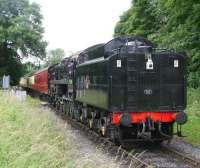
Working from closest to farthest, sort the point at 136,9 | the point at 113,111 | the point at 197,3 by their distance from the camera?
1. the point at 113,111
2. the point at 197,3
3. the point at 136,9

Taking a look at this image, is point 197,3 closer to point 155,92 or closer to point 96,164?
point 155,92

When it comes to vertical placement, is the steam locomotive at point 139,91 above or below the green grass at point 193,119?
above

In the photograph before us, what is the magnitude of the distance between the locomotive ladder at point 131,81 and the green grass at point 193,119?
262 cm

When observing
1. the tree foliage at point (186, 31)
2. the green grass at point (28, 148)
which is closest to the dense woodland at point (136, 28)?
the tree foliage at point (186, 31)

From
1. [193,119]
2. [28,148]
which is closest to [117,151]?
[28,148]

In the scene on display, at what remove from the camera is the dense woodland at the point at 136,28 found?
95.1 feet

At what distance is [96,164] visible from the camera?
9086 mm

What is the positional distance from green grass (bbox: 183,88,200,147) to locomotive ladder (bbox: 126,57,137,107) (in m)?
2.62

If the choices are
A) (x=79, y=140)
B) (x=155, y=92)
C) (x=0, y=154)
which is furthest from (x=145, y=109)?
(x=0, y=154)

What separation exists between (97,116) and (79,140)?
3.16 feet

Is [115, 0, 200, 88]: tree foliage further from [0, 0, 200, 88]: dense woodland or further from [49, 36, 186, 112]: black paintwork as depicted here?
[49, 36, 186, 112]: black paintwork

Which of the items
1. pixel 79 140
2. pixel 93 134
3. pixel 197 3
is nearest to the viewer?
pixel 79 140

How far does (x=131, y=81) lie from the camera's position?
49.1 feet

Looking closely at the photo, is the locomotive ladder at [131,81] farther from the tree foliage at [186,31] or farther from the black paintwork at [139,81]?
the tree foliage at [186,31]
